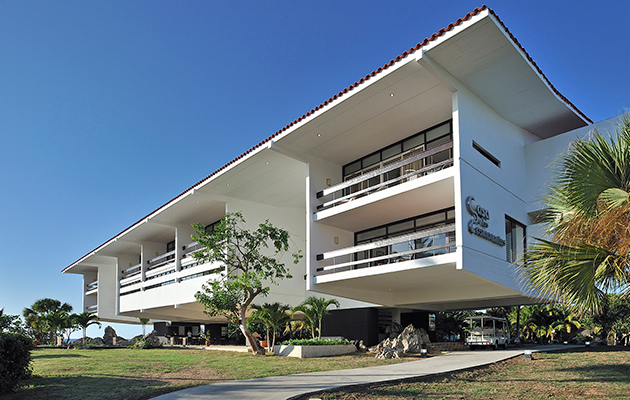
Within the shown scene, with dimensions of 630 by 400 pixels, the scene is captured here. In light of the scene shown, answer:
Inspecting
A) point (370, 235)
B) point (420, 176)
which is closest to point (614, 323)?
point (370, 235)

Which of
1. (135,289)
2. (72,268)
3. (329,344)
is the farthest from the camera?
(72,268)

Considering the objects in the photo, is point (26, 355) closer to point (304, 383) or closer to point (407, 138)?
point (304, 383)

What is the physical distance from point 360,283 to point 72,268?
41.4 m

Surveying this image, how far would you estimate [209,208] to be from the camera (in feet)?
102

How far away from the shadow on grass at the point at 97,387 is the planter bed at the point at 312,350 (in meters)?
7.71

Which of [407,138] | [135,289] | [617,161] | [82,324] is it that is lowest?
[82,324]

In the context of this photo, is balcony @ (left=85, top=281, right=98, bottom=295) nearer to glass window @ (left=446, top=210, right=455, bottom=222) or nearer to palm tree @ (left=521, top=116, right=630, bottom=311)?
glass window @ (left=446, top=210, right=455, bottom=222)

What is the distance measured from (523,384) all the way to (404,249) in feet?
31.1

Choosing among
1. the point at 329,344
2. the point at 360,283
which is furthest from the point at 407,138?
the point at 329,344

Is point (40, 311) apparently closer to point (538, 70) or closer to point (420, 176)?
point (420, 176)

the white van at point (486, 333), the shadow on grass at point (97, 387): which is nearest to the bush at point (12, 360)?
the shadow on grass at point (97, 387)

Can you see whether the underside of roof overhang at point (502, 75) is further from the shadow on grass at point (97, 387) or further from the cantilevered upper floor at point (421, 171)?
the shadow on grass at point (97, 387)

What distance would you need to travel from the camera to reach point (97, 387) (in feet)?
40.6

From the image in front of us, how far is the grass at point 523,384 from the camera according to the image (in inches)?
414
